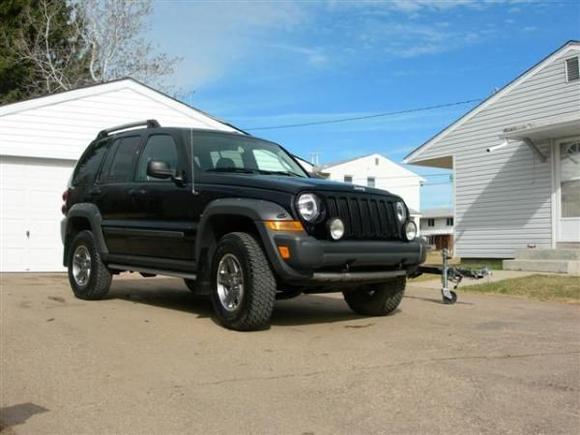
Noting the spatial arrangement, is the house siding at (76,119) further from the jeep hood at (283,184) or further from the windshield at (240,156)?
the jeep hood at (283,184)

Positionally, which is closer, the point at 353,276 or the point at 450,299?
the point at 353,276

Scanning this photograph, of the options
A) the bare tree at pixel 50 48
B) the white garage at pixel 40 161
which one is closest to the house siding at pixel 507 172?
the white garage at pixel 40 161

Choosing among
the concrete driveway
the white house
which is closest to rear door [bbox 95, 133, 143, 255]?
the concrete driveway

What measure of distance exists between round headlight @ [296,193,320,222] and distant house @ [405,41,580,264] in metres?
9.72

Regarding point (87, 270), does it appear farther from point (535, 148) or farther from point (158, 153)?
point (535, 148)

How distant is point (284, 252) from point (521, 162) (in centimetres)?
1239

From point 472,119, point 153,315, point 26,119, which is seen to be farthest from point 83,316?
point 472,119

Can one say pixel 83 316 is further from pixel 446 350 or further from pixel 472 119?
pixel 472 119

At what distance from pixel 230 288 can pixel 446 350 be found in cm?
205

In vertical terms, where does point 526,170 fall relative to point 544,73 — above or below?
below

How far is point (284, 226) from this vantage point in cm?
582

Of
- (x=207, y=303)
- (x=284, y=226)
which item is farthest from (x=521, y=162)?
(x=284, y=226)

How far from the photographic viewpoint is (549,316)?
25.2 feet

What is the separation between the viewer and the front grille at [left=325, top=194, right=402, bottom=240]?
241 inches
